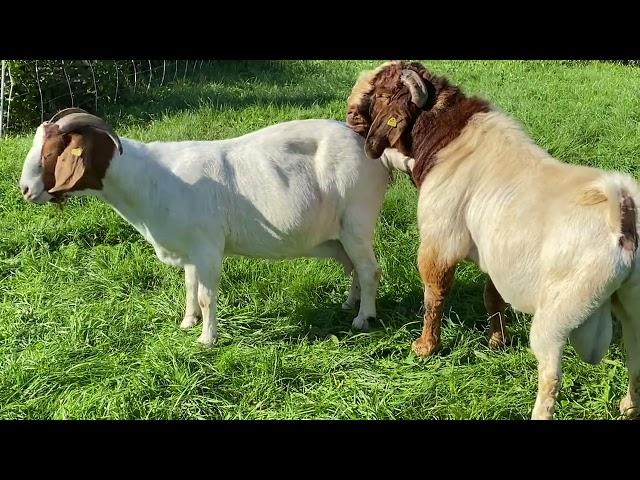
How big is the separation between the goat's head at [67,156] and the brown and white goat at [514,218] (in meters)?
1.75

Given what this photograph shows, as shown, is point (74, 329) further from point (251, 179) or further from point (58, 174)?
point (251, 179)

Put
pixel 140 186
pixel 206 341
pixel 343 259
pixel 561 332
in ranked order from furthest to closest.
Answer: pixel 343 259, pixel 206 341, pixel 140 186, pixel 561 332

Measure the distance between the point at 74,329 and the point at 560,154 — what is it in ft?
19.8

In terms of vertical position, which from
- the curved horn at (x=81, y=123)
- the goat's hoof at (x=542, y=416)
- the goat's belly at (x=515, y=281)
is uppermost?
the curved horn at (x=81, y=123)

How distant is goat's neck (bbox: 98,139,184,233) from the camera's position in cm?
443

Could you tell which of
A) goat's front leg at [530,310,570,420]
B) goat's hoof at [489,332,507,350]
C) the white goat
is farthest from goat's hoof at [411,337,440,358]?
goat's front leg at [530,310,570,420]

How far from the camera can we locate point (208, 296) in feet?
15.3

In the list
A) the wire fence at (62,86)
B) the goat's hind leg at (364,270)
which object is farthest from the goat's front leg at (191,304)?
the wire fence at (62,86)

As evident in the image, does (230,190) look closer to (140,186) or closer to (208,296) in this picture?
(140,186)

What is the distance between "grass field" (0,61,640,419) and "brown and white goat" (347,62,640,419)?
0.41 meters

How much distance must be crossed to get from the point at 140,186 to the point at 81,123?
561 millimetres

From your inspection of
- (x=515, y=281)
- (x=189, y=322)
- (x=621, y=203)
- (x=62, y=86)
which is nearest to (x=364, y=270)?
(x=189, y=322)

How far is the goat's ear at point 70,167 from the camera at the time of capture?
4.25m

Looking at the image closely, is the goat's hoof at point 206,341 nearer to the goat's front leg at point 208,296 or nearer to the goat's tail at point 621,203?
the goat's front leg at point 208,296
